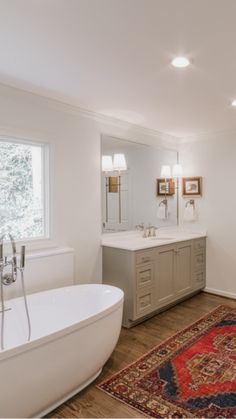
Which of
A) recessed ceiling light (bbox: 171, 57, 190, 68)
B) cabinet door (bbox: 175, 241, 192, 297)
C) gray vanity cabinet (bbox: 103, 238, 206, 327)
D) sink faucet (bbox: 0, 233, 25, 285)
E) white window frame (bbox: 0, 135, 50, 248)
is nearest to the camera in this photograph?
recessed ceiling light (bbox: 171, 57, 190, 68)

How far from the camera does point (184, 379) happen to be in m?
2.28

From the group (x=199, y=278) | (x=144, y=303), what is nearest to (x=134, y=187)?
(x=144, y=303)

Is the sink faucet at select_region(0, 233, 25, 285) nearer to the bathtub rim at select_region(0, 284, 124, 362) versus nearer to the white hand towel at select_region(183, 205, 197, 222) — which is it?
the bathtub rim at select_region(0, 284, 124, 362)

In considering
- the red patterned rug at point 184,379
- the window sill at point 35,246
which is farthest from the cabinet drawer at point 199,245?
the window sill at point 35,246

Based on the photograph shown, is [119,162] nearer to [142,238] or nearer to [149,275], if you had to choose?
[142,238]

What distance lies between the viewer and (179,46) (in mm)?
1911

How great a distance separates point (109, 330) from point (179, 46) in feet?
6.71

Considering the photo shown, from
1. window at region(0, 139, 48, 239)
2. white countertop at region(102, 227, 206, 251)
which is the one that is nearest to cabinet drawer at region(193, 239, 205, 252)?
white countertop at region(102, 227, 206, 251)

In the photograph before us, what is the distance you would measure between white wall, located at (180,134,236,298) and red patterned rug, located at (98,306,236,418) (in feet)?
4.20

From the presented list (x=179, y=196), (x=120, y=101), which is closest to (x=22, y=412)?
(x=120, y=101)

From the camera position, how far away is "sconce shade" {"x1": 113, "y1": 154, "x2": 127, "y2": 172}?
11.9 feet

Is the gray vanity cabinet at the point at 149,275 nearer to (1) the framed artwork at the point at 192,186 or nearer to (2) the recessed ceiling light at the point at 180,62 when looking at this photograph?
(1) the framed artwork at the point at 192,186

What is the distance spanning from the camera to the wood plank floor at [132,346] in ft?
6.37

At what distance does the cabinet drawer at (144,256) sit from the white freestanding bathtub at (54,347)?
60cm
